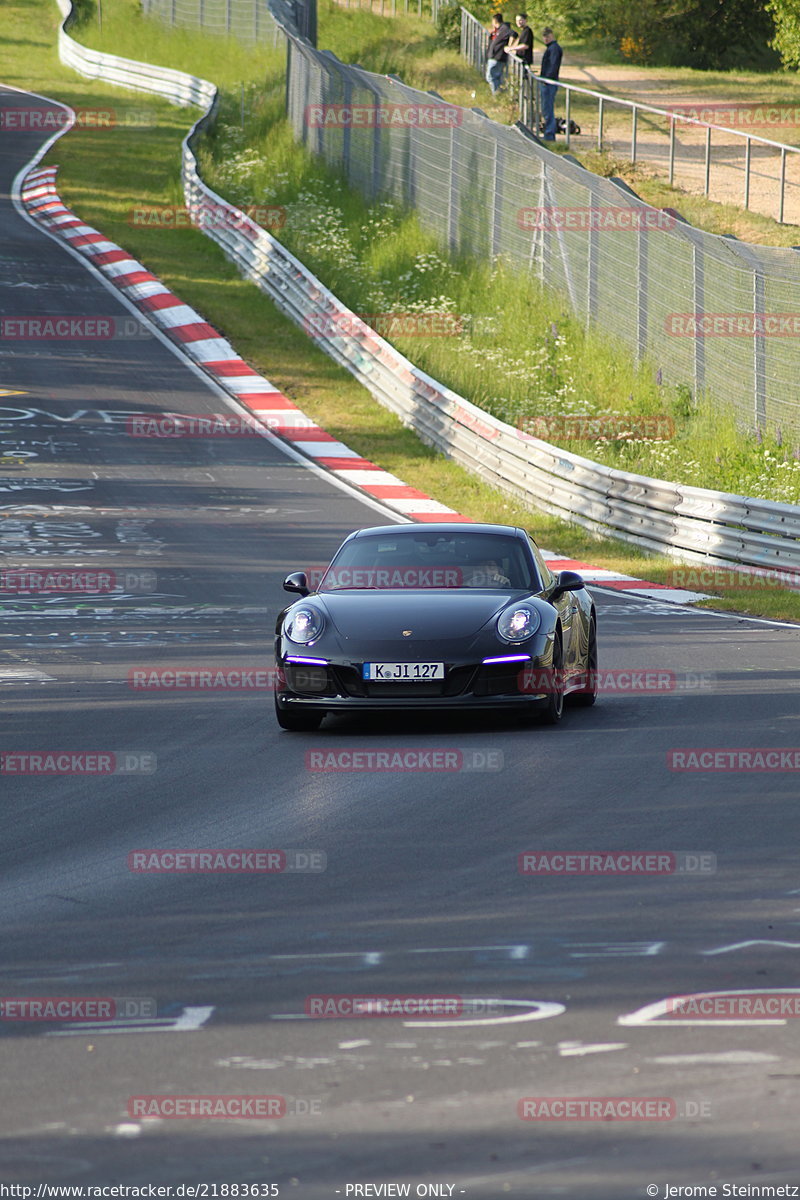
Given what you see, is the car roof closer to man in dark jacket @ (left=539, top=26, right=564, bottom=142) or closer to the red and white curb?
the red and white curb

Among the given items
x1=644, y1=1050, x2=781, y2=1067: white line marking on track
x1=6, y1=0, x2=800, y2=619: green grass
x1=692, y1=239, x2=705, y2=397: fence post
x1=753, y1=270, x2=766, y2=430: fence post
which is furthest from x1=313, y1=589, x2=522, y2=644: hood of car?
x1=692, y1=239, x2=705, y2=397: fence post

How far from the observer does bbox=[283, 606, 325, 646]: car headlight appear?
35.8ft

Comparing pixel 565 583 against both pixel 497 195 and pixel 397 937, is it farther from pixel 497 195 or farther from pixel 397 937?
pixel 497 195

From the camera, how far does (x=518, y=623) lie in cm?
1086

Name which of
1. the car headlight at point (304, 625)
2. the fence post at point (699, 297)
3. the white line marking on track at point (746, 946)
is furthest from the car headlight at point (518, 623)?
the fence post at point (699, 297)

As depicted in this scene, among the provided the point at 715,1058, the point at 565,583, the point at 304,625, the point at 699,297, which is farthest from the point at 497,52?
the point at 715,1058

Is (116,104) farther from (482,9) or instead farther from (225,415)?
(225,415)

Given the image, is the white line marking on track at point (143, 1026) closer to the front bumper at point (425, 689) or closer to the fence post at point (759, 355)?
the front bumper at point (425, 689)

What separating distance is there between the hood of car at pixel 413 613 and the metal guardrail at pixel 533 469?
25.4ft

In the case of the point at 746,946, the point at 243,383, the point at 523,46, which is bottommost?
the point at 243,383

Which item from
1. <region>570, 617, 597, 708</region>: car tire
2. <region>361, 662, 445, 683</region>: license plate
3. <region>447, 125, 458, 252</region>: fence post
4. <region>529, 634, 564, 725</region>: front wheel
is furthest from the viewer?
<region>447, 125, 458, 252</region>: fence post

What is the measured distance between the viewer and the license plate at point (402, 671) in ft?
34.6

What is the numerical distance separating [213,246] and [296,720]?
2842 centimetres

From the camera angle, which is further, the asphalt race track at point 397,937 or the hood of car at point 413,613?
the hood of car at point 413,613
